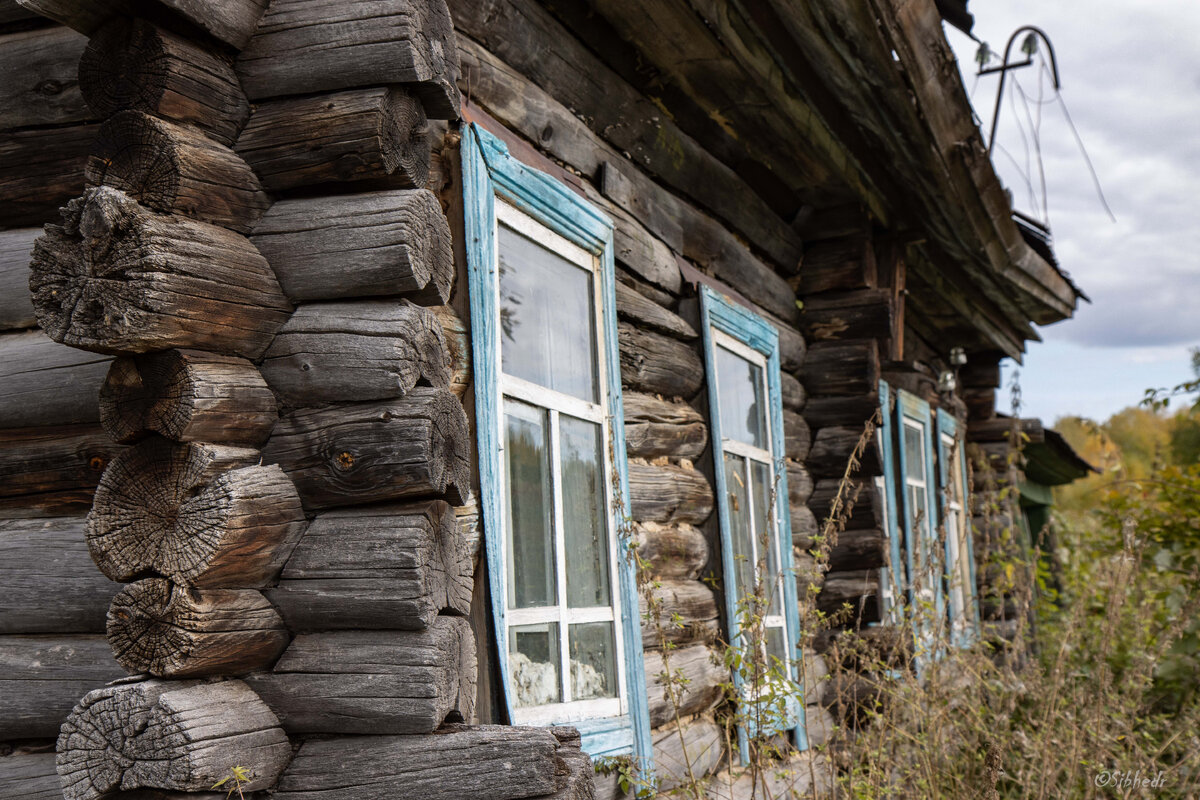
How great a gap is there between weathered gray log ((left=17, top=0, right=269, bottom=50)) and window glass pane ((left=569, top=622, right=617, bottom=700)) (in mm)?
1786

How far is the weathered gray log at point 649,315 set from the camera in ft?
11.8

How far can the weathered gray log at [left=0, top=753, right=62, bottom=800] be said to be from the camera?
216 centimetres

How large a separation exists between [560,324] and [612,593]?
2.79 ft

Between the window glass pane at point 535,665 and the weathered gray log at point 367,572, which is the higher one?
the weathered gray log at point 367,572

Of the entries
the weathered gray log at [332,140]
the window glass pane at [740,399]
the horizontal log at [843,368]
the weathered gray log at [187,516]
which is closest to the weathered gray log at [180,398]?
the weathered gray log at [187,516]

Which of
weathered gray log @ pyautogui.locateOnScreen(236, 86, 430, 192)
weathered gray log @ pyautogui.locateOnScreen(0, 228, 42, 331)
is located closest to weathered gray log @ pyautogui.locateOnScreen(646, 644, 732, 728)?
weathered gray log @ pyautogui.locateOnScreen(236, 86, 430, 192)

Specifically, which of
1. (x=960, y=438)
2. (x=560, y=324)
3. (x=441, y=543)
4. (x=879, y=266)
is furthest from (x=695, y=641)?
(x=960, y=438)

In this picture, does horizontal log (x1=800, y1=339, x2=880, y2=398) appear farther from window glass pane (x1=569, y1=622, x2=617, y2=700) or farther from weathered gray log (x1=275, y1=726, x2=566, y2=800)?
weathered gray log (x1=275, y1=726, x2=566, y2=800)

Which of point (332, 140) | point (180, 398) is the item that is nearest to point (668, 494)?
point (332, 140)

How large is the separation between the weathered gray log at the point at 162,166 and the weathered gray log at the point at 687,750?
83.2 inches

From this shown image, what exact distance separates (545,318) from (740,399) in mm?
1880

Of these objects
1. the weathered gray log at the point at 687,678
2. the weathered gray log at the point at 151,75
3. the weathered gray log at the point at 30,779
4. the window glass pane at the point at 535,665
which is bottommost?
A: the weathered gray log at the point at 687,678

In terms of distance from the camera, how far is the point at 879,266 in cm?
611

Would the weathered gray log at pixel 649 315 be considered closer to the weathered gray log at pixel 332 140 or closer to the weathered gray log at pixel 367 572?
the weathered gray log at pixel 332 140
